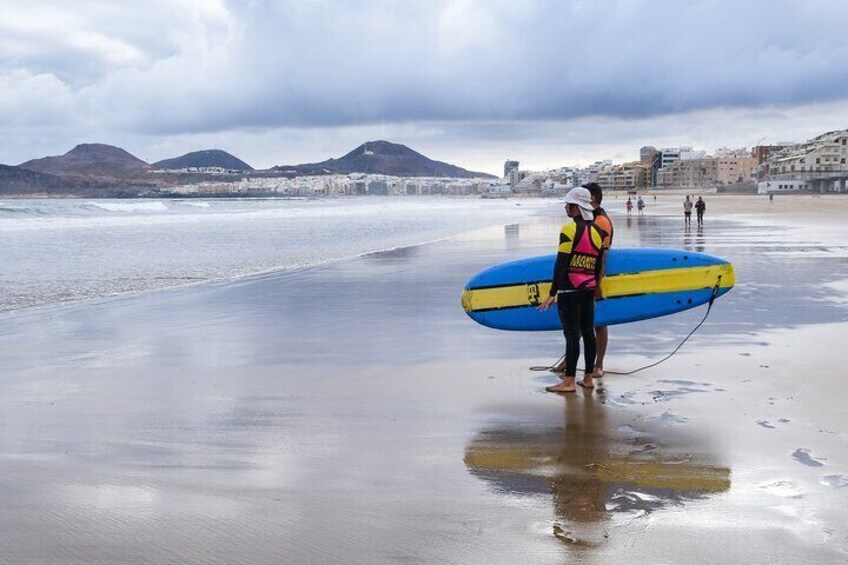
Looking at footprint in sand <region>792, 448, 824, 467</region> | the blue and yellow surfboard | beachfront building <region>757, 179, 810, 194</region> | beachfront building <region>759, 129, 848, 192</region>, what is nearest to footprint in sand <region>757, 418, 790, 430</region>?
footprint in sand <region>792, 448, 824, 467</region>

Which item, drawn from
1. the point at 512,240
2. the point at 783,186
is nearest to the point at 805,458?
the point at 512,240

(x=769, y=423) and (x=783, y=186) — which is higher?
(x=769, y=423)

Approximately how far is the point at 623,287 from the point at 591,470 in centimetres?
333

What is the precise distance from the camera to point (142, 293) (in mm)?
14180

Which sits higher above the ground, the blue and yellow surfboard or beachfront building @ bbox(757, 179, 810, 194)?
the blue and yellow surfboard

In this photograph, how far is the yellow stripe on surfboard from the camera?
25.3 ft

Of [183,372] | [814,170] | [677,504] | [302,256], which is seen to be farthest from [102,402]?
[814,170]

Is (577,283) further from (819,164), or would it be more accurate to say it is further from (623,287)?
(819,164)

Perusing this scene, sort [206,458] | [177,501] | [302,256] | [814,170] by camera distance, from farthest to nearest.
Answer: [814,170], [302,256], [206,458], [177,501]

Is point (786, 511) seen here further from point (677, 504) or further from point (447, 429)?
point (447, 429)

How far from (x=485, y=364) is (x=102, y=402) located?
3.32 metres

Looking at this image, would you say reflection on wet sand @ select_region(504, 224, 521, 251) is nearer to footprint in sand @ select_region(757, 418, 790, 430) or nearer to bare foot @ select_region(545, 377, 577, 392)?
bare foot @ select_region(545, 377, 577, 392)

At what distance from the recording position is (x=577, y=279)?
6.61m

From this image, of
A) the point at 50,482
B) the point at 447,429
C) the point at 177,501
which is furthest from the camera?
the point at 447,429
